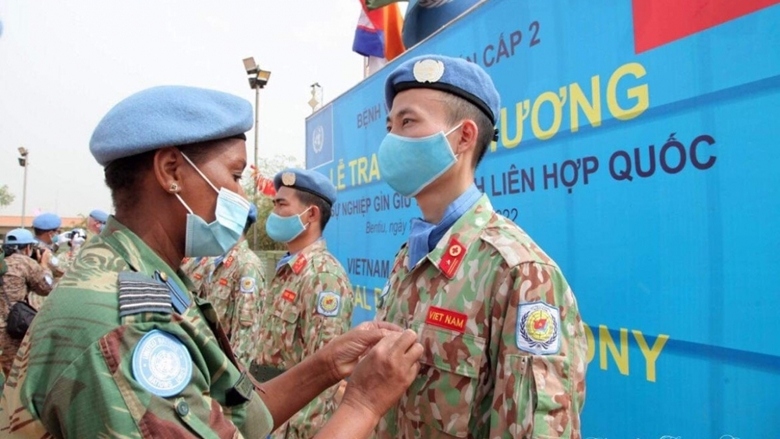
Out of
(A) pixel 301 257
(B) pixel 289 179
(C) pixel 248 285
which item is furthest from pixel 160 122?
(C) pixel 248 285

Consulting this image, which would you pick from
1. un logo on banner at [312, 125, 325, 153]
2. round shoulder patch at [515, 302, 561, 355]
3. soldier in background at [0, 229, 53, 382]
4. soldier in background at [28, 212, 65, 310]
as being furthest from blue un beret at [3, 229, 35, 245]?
round shoulder patch at [515, 302, 561, 355]

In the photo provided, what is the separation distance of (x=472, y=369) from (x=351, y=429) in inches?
15.4

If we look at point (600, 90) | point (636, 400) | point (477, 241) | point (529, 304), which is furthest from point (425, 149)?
point (636, 400)

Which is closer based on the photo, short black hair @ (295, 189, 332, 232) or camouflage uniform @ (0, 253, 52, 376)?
short black hair @ (295, 189, 332, 232)

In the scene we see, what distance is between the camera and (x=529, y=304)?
139 cm

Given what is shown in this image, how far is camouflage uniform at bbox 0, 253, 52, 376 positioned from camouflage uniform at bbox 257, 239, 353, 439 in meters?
3.44

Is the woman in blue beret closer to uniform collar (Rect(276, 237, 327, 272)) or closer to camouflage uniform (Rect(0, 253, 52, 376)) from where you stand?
uniform collar (Rect(276, 237, 327, 272))

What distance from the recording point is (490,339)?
4.92 ft

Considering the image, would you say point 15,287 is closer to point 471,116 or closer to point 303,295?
point 303,295

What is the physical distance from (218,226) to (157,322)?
413mm

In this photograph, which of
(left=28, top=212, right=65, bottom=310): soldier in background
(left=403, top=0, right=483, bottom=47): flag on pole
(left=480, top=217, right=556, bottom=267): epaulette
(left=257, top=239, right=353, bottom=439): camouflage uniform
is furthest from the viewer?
(left=28, top=212, right=65, bottom=310): soldier in background

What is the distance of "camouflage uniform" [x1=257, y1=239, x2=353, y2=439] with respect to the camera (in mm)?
2979

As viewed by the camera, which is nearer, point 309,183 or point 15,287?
point 309,183

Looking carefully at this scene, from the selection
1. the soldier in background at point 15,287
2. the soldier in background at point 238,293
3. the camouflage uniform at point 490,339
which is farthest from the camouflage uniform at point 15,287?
the camouflage uniform at point 490,339
